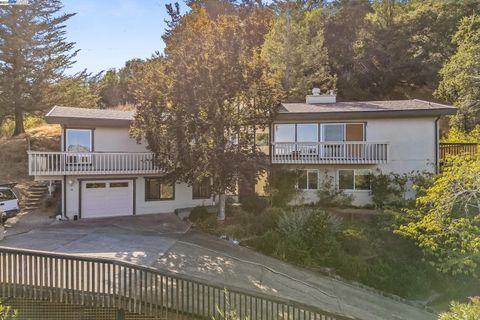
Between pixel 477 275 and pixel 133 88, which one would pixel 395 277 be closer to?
pixel 477 275

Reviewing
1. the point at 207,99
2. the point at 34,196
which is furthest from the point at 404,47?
the point at 34,196

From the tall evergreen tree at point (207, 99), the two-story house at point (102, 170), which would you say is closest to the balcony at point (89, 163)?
the two-story house at point (102, 170)

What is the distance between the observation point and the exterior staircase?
732 inches

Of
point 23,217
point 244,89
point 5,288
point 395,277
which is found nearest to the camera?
point 5,288

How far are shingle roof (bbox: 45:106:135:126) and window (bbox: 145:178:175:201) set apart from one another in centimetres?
348

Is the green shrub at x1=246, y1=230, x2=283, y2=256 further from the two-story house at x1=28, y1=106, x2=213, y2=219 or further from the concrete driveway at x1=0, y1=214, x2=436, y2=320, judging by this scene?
the two-story house at x1=28, y1=106, x2=213, y2=219

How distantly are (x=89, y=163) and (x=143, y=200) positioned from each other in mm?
3534

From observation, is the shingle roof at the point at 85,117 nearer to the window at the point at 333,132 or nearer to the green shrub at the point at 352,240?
the window at the point at 333,132

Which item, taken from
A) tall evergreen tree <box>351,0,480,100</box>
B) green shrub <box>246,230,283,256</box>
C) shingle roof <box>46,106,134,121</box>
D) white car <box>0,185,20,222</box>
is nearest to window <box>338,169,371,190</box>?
green shrub <box>246,230,283,256</box>

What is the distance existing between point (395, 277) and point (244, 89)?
10.1 meters

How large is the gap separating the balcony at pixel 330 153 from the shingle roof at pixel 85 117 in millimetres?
8557

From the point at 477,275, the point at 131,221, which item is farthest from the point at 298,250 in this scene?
the point at 131,221

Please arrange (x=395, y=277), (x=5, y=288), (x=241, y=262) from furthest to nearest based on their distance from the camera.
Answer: (x=395, y=277)
(x=241, y=262)
(x=5, y=288)

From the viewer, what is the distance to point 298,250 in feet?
46.2
